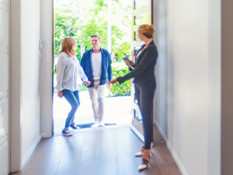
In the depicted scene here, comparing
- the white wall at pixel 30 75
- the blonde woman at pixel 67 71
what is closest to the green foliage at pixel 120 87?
the blonde woman at pixel 67 71

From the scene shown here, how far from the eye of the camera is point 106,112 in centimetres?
476

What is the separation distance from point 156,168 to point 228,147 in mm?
1165

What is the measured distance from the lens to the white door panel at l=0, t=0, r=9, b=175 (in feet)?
6.01

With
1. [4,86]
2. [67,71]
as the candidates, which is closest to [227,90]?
[4,86]

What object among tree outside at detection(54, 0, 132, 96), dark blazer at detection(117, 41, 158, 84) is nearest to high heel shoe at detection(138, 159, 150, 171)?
dark blazer at detection(117, 41, 158, 84)

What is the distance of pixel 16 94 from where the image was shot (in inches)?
82.0

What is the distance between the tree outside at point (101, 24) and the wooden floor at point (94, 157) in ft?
11.3

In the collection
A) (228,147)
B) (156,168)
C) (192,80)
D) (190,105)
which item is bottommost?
(156,168)

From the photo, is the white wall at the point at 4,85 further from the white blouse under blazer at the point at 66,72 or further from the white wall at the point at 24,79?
the white blouse under blazer at the point at 66,72

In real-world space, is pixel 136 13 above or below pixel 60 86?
above

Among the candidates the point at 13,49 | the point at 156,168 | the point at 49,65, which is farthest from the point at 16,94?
the point at 156,168

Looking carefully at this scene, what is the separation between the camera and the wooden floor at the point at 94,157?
2148 millimetres

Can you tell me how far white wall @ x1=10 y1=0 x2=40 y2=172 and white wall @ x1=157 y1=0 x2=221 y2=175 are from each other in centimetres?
155

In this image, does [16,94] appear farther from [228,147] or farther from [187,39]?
[228,147]
